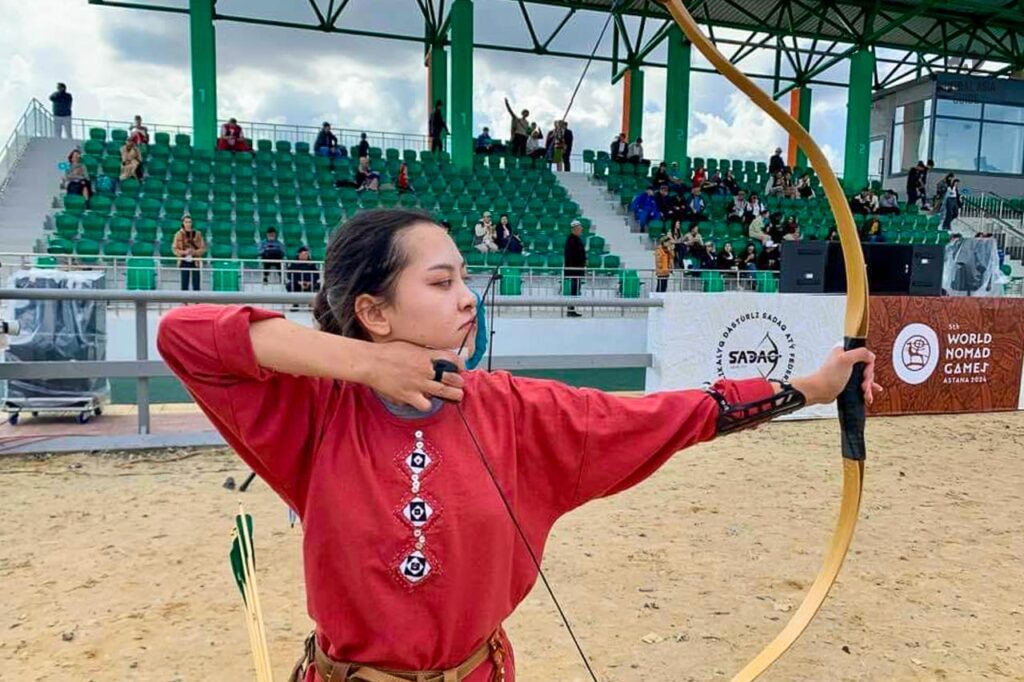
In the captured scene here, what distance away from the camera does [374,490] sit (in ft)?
3.84

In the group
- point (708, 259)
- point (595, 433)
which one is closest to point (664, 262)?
point (708, 259)

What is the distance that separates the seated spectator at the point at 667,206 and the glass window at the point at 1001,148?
645 inches

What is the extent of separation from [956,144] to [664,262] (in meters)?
19.9

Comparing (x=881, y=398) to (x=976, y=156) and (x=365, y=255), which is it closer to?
(x=365, y=255)

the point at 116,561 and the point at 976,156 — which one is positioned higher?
the point at 976,156

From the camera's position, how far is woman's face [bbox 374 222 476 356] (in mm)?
1197

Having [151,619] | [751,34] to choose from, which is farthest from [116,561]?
[751,34]

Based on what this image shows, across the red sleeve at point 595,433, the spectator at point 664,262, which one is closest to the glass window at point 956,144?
the spectator at point 664,262

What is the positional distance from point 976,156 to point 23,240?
1137 inches

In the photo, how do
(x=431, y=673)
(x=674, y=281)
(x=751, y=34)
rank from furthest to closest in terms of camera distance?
(x=751, y=34) → (x=674, y=281) → (x=431, y=673)

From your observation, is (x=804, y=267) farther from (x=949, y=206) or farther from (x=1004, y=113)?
(x=1004, y=113)

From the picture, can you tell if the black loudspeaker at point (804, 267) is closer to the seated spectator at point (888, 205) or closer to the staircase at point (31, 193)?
the staircase at point (31, 193)

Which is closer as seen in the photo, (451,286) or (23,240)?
(451,286)

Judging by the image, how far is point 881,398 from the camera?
7.09m
